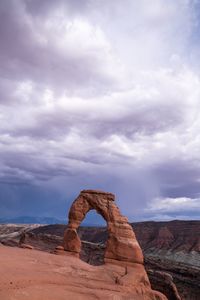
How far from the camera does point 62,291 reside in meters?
17.9

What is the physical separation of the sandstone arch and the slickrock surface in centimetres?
185

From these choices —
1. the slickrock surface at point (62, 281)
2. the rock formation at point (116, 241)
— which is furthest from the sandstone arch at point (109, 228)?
the slickrock surface at point (62, 281)

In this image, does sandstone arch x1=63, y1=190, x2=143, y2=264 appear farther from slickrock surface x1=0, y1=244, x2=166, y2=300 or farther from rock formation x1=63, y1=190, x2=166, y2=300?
slickrock surface x1=0, y1=244, x2=166, y2=300

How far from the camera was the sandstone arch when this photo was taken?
29906 mm

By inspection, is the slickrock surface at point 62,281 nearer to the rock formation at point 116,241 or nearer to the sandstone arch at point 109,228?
the rock formation at point 116,241

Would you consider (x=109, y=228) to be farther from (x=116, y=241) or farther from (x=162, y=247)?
(x=162, y=247)

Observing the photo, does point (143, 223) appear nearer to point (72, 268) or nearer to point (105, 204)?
point (105, 204)

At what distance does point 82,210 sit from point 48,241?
26996 mm

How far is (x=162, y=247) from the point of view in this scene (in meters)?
110

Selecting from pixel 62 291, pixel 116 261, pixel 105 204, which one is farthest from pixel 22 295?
pixel 105 204

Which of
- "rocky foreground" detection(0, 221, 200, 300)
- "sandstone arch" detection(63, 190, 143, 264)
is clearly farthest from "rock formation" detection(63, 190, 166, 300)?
"rocky foreground" detection(0, 221, 200, 300)

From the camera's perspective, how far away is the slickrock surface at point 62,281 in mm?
16859

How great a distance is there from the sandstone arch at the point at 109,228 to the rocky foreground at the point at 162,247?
30.5 ft

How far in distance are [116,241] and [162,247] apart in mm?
83903
